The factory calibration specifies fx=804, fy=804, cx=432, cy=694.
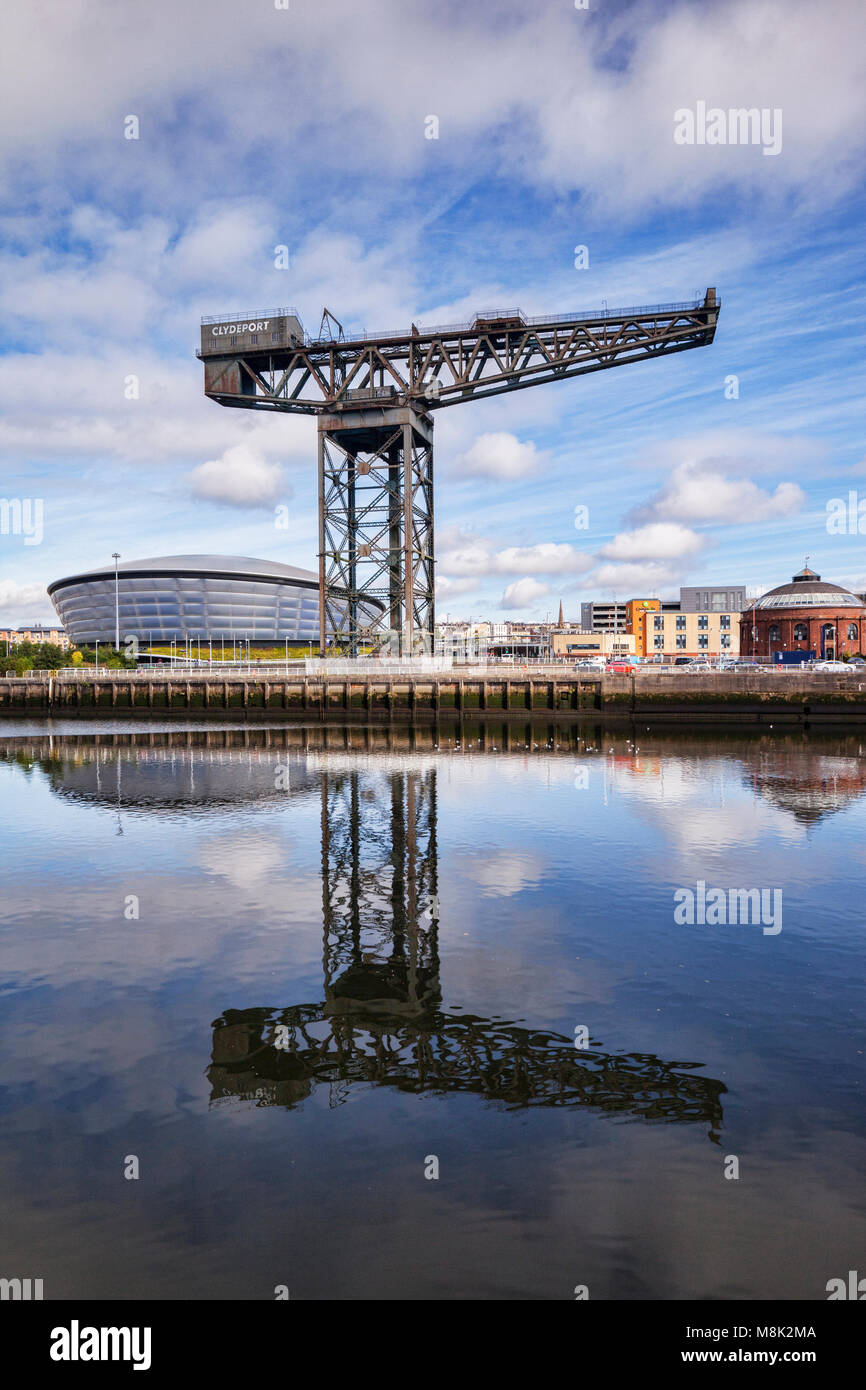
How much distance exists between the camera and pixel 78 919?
13.9m

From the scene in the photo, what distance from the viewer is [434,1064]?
28.6 ft

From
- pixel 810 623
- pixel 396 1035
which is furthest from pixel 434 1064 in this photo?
pixel 810 623

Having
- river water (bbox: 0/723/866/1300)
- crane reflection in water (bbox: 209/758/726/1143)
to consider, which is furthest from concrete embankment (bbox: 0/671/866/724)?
crane reflection in water (bbox: 209/758/726/1143)

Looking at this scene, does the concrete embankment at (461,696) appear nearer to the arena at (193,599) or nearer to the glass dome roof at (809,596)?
the arena at (193,599)

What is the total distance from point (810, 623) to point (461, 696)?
8104cm

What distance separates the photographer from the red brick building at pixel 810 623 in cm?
11612

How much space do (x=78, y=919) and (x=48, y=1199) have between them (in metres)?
7.91

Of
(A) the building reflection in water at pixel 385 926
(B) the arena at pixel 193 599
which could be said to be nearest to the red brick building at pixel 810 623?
(B) the arena at pixel 193 599

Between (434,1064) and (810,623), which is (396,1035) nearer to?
(434,1064)
